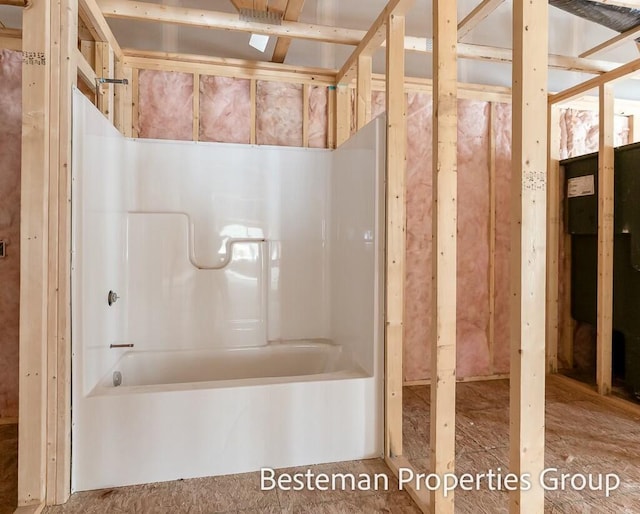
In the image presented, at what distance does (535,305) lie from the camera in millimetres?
1401

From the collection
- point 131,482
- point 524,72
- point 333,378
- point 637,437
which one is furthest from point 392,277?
point 637,437

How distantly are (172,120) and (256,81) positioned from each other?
734mm

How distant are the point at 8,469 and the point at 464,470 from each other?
251 centimetres

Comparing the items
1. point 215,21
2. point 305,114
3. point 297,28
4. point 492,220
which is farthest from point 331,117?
point 492,220

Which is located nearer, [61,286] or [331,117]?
[61,286]

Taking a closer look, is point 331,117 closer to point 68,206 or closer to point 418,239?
point 418,239

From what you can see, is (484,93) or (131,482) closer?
(131,482)

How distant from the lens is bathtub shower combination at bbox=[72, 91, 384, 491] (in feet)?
7.27

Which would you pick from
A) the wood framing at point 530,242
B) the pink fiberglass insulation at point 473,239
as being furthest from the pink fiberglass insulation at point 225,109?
the wood framing at point 530,242

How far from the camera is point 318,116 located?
3.50m

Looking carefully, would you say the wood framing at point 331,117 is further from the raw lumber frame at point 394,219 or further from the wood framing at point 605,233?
the wood framing at point 605,233

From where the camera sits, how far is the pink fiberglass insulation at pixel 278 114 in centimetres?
338

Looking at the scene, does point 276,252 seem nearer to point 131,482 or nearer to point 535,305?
point 131,482

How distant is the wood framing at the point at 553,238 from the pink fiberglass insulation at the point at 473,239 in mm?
671
